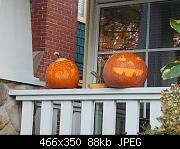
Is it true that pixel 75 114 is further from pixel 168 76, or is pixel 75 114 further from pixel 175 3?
pixel 175 3

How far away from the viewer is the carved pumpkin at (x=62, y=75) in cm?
477

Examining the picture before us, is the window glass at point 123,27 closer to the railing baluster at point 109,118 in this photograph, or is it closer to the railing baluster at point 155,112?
the railing baluster at point 109,118

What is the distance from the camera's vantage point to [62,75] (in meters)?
4.78

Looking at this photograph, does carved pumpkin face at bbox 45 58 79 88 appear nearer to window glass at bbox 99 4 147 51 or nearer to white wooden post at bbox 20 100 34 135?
white wooden post at bbox 20 100 34 135

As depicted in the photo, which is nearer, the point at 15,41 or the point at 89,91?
Answer: the point at 89,91

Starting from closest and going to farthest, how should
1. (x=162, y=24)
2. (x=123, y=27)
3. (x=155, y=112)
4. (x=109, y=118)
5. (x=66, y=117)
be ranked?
(x=155, y=112) < (x=109, y=118) < (x=66, y=117) < (x=162, y=24) < (x=123, y=27)

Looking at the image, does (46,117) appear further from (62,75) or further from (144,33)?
(144,33)

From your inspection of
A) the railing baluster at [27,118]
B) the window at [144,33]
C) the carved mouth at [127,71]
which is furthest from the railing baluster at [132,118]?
the window at [144,33]

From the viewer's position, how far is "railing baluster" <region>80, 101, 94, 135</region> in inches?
171

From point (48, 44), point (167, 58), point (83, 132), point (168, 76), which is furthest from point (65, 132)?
point (48, 44)

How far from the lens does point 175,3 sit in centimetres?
653

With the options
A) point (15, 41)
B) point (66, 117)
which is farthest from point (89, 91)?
point (15, 41)

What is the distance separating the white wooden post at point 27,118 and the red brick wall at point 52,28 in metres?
3.34

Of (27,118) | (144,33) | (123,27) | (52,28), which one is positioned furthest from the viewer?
(52,28)
